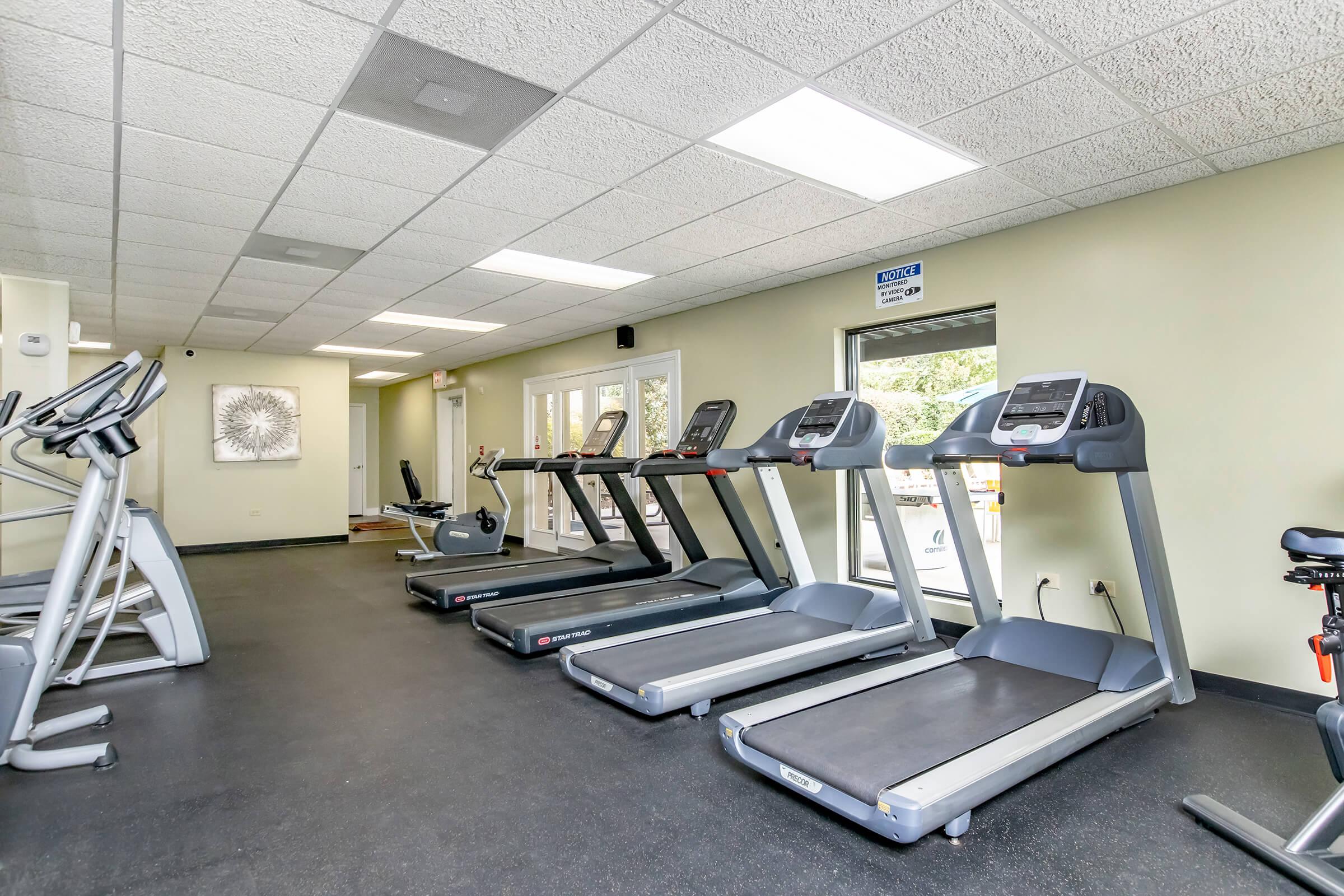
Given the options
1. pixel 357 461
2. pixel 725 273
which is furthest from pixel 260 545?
pixel 725 273

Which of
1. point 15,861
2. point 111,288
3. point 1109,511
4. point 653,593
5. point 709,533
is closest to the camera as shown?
point 15,861

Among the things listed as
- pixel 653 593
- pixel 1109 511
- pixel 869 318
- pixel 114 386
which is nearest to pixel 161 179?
pixel 114 386

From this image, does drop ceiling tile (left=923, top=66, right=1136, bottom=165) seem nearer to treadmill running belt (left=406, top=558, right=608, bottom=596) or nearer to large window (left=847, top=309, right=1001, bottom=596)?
large window (left=847, top=309, right=1001, bottom=596)

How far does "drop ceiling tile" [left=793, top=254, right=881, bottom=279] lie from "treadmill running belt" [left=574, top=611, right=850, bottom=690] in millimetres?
2385

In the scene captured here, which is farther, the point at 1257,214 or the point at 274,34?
the point at 1257,214

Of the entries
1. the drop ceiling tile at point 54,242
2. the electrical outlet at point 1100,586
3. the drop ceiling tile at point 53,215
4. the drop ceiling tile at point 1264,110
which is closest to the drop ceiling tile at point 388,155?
the drop ceiling tile at point 53,215

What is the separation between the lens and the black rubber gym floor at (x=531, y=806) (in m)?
1.91

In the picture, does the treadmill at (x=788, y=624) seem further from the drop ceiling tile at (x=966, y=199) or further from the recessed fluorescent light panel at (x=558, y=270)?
the recessed fluorescent light panel at (x=558, y=270)

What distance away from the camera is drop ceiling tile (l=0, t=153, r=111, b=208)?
9.91ft

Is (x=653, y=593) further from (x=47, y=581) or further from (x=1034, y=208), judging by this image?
(x=47, y=581)

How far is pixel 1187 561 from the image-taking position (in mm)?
3387

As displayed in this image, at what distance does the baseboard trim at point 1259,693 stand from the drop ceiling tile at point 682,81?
3200mm

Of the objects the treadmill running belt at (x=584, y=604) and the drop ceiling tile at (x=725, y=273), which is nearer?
the treadmill running belt at (x=584, y=604)

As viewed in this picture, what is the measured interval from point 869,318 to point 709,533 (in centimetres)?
238
